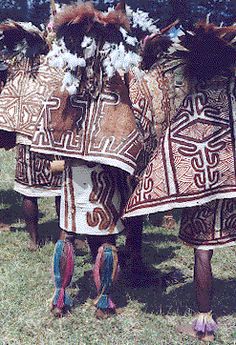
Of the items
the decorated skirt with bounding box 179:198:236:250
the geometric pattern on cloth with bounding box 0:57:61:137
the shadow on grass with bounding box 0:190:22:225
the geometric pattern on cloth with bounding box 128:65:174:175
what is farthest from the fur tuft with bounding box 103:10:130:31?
the shadow on grass with bounding box 0:190:22:225

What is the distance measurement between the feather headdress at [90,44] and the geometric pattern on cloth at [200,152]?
0.47 m

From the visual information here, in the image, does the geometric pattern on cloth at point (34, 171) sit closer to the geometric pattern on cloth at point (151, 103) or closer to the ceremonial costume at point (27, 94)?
the ceremonial costume at point (27, 94)

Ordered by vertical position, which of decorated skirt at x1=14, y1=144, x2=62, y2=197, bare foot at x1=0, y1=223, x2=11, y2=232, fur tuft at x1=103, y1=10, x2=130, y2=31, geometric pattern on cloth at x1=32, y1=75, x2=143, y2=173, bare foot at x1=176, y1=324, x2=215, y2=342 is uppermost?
fur tuft at x1=103, y1=10, x2=130, y2=31

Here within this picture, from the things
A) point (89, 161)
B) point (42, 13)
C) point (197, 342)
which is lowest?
point (197, 342)

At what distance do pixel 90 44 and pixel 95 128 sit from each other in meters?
0.50

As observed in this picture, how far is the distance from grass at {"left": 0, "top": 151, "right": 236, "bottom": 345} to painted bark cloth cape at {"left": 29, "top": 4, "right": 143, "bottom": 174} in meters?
1.03

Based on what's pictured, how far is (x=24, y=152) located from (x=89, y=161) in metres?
1.52

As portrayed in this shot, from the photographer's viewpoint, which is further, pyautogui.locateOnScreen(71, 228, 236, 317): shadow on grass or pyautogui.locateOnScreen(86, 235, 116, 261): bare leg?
pyautogui.locateOnScreen(71, 228, 236, 317): shadow on grass

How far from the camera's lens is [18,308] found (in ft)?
14.0

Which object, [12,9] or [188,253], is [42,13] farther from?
[188,253]

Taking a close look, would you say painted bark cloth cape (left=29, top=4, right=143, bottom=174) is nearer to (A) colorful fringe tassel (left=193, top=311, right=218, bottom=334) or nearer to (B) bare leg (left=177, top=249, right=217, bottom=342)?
(B) bare leg (left=177, top=249, right=217, bottom=342)

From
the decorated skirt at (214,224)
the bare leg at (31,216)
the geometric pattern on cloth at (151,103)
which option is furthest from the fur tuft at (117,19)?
the bare leg at (31,216)

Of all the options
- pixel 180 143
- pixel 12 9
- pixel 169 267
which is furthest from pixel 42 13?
pixel 180 143

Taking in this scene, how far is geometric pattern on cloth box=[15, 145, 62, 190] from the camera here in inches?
207
